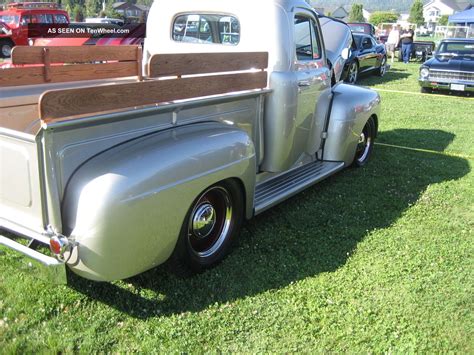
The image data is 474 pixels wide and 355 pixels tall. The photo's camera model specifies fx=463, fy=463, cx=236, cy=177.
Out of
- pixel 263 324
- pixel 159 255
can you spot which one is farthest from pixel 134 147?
pixel 263 324

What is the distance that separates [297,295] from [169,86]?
5.38 ft

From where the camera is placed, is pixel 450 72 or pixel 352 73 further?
pixel 352 73

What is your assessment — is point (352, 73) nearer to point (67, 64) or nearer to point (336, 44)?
point (336, 44)

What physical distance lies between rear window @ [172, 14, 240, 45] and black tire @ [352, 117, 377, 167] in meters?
2.35

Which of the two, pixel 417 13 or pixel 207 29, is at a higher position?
pixel 417 13

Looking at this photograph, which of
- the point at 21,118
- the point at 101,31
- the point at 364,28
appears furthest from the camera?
the point at 364,28

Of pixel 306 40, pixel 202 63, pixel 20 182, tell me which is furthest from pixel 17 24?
pixel 20 182

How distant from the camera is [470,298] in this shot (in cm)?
320

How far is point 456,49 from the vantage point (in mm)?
13062

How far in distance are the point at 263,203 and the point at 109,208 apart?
1.66 meters

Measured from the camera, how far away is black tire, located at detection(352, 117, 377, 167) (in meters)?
5.85

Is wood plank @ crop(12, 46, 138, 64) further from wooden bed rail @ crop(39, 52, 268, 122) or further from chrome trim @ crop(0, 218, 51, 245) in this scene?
chrome trim @ crop(0, 218, 51, 245)

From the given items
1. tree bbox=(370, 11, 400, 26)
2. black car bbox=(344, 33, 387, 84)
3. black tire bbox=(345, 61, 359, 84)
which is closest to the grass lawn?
black tire bbox=(345, 61, 359, 84)

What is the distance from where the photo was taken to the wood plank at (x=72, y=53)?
367cm
